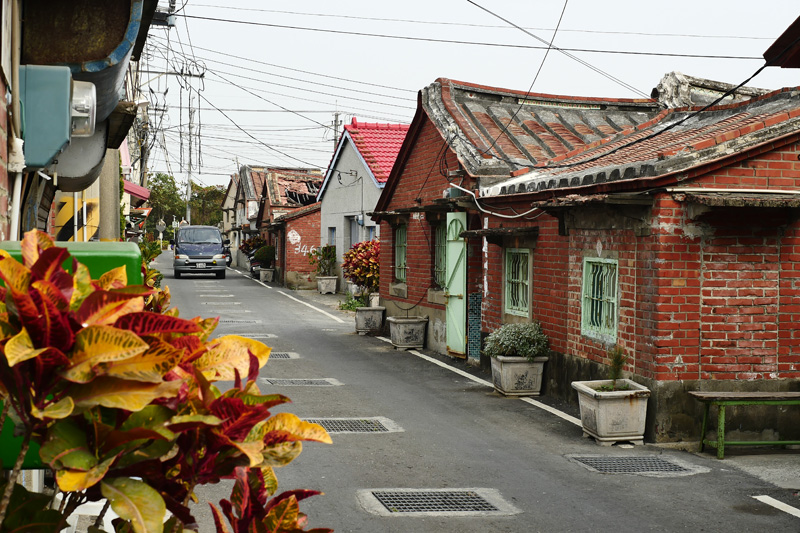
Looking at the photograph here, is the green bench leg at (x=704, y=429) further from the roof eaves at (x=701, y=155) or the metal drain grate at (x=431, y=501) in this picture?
the metal drain grate at (x=431, y=501)

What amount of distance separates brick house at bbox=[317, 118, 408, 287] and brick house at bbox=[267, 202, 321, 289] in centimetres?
395

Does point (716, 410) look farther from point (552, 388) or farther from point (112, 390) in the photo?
point (112, 390)

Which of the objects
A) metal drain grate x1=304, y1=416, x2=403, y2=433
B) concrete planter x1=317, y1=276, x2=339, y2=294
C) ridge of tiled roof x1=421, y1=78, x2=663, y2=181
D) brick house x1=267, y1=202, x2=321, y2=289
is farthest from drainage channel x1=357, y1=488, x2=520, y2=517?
brick house x1=267, y1=202, x2=321, y2=289

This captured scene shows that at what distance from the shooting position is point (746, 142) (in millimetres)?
8961

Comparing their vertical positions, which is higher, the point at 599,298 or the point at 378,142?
the point at 378,142

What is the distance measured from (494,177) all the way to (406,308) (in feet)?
16.4

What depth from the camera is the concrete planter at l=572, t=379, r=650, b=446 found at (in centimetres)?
878

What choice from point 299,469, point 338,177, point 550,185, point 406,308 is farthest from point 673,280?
point 338,177

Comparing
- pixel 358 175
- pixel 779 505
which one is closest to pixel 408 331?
pixel 779 505

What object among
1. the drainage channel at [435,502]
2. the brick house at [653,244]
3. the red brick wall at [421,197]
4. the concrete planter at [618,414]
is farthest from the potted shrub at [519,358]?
the drainage channel at [435,502]

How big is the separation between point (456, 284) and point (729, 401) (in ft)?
23.5

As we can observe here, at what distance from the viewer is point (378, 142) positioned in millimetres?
28156

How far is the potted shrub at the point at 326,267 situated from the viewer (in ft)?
104

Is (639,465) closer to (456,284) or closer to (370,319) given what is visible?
(456,284)
